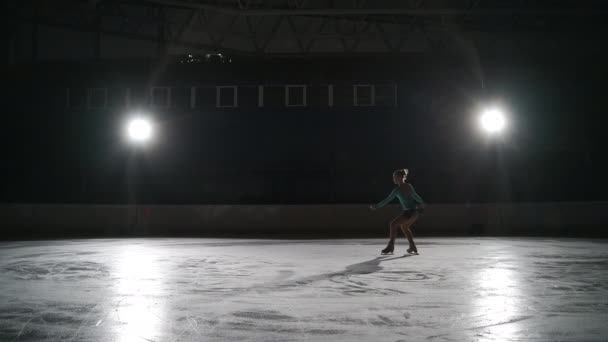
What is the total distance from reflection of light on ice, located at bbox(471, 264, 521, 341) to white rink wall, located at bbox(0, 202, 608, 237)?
1180 cm

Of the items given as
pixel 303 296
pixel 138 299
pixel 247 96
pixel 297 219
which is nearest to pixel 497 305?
pixel 303 296

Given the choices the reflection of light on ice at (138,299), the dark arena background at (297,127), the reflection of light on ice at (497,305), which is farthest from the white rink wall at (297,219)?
the reflection of light on ice at (497,305)

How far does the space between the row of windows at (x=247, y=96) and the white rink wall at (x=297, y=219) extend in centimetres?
672

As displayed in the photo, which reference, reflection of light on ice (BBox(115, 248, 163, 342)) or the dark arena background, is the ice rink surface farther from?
the dark arena background

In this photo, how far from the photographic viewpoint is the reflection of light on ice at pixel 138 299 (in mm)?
5617

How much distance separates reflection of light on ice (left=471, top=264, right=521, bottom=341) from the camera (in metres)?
5.65

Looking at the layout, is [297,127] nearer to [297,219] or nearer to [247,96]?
[247,96]

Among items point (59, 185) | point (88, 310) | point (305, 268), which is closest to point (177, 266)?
point (305, 268)

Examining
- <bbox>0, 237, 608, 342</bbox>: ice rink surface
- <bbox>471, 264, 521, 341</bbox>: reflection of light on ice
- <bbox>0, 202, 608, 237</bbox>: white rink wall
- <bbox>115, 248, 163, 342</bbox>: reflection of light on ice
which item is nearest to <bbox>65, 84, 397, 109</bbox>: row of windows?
<bbox>0, 202, 608, 237</bbox>: white rink wall

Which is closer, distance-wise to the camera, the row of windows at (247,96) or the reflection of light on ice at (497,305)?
the reflection of light on ice at (497,305)

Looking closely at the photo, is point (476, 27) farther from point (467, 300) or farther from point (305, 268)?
point (467, 300)

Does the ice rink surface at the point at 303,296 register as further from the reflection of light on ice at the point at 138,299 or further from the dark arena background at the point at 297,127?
the dark arena background at the point at 297,127

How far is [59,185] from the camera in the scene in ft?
92.4

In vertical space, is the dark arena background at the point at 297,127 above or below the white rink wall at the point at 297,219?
above
